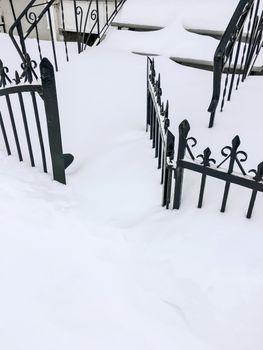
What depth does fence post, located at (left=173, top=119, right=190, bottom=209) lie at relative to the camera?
78.0 inches

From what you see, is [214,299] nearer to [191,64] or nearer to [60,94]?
[60,94]

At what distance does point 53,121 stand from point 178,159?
3.40 ft

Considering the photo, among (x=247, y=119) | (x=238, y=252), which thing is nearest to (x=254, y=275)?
(x=238, y=252)

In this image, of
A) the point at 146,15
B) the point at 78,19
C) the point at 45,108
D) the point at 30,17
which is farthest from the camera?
the point at 78,19

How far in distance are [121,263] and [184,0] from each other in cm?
427

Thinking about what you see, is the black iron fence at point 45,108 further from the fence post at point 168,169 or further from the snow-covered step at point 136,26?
the snow-covered step at point 136,26

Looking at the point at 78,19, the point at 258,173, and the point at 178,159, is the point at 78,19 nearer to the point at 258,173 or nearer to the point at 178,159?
the point at 178,159

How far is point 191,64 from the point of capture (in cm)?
443

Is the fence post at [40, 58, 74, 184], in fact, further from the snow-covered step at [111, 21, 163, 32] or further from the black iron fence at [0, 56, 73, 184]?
the snow-covered step at [111, 21, 163, 32]

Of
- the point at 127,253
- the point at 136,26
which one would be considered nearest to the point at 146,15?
the point at 136,26

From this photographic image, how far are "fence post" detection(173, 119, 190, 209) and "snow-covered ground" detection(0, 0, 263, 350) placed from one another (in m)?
0.09

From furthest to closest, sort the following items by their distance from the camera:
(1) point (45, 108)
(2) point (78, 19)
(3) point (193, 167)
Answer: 1. (2) point (78, 19)
2. (1) point (45, 108)
3. (3) point (193, 167)

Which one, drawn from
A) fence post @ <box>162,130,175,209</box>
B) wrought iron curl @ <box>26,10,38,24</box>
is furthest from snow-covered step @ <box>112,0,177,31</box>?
fence post @ <box>162,130,175,209</box>

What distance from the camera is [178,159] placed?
7.00 feet
